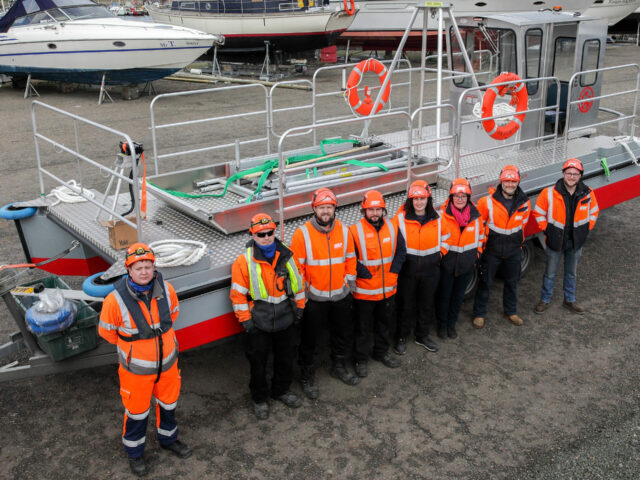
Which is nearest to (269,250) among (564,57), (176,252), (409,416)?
(176,252)

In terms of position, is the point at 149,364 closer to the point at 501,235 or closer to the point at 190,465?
the point at 190,465

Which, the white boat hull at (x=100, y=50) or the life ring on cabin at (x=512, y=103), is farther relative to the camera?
the white boat hull at (x=100, y=50)

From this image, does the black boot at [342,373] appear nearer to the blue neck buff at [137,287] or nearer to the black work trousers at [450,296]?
the black work trousers at [450,296]

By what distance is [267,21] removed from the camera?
22.3 m

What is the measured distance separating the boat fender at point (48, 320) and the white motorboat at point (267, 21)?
65.4 ft

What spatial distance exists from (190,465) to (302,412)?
93 cm

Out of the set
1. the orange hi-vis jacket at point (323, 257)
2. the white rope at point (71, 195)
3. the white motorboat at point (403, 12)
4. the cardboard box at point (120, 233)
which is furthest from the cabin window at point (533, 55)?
the white motorboat at point (403, 12)

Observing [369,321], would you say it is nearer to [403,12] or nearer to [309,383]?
[309,383]

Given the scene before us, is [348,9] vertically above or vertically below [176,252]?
above

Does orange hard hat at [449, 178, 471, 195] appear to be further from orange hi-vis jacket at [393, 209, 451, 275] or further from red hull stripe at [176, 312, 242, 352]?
red hull stripe at [176, 312, 242, 352]

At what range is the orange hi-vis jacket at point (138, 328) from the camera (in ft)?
12.1

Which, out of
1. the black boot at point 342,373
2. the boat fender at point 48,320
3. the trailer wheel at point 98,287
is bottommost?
the black boot at point 342,373

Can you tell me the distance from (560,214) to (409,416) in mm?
2467

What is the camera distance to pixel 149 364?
12.3 feet
